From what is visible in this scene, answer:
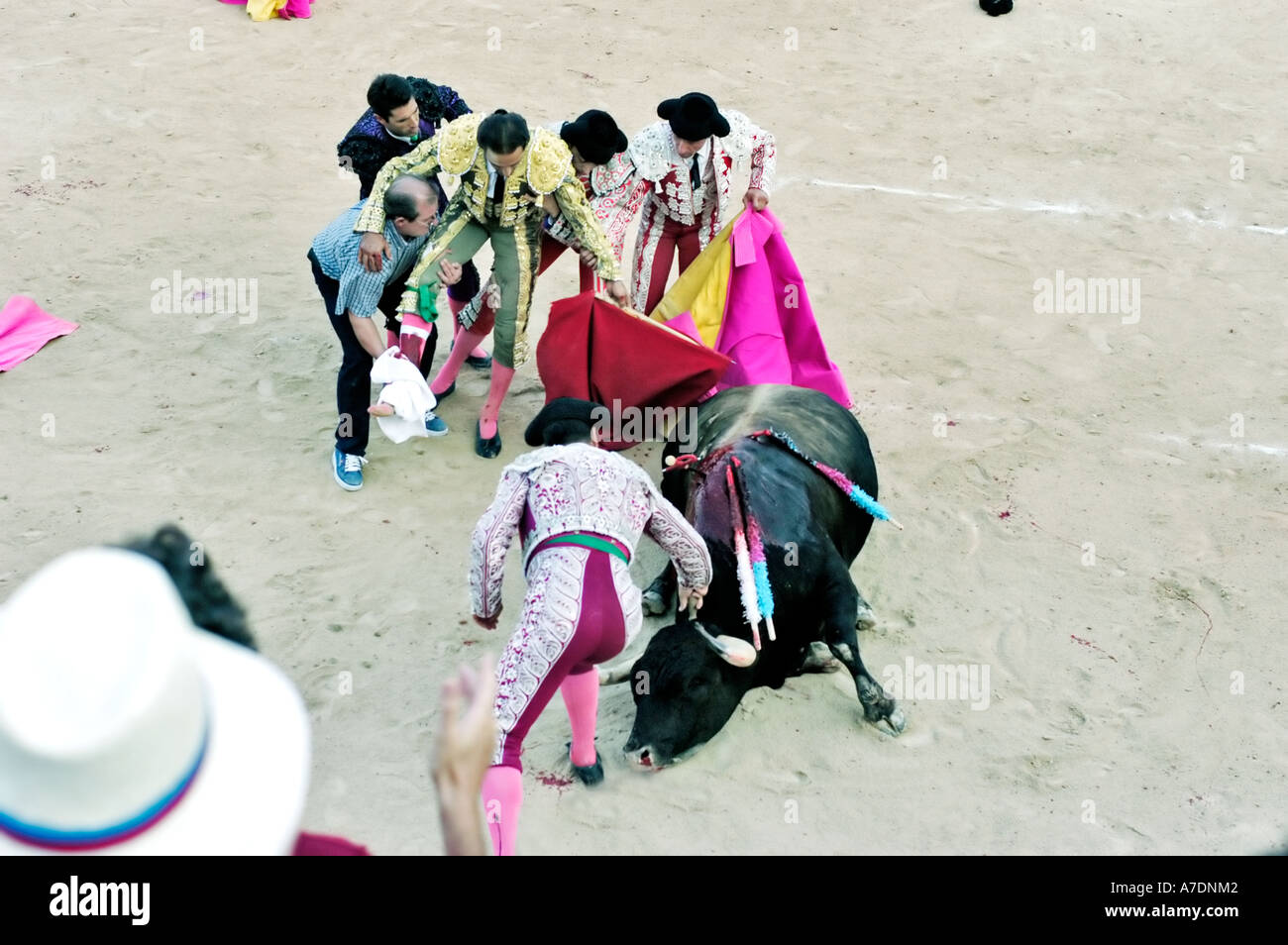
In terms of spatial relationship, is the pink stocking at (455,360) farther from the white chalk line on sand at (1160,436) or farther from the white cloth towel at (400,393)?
the white chalk line on sand at (1160,436)

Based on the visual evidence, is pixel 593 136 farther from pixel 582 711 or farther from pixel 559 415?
pixel 582 711

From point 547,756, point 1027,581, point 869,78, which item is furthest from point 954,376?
point 869,78

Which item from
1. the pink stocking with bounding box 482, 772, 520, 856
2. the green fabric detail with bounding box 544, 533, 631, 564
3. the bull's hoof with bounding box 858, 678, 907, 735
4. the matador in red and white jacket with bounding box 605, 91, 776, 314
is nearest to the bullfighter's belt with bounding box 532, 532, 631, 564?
the green fabric detail with bounding box 544, 533, 631, 564

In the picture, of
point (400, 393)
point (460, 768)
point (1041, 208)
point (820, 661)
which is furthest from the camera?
point (1041, 208)

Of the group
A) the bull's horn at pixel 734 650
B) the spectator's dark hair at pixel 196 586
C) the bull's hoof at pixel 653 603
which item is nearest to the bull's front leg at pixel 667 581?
the bull's hoof at pixel 653 603

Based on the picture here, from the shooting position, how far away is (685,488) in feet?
13.0

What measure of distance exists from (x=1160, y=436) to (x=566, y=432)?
287cm

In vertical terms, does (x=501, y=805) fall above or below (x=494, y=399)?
below

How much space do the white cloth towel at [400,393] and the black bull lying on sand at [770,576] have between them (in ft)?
2.95

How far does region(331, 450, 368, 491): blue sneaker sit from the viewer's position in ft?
15.0

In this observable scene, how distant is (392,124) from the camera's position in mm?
4414

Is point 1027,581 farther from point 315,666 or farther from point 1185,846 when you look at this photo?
point 315,666

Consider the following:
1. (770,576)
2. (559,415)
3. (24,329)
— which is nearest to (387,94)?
(559,415)

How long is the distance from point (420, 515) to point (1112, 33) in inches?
256
